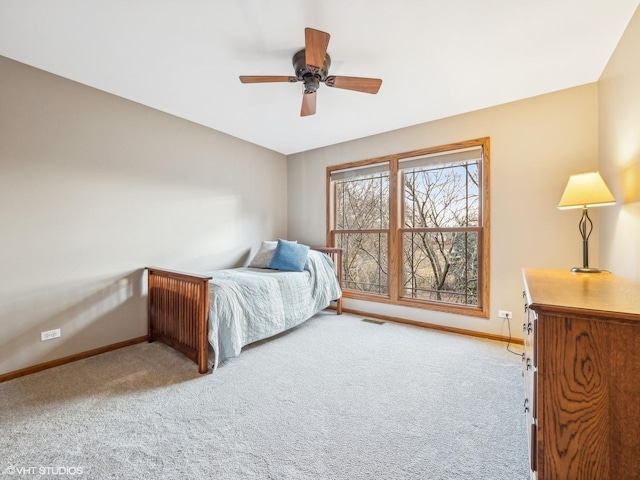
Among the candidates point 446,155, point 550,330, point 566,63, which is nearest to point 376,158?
point 446,155

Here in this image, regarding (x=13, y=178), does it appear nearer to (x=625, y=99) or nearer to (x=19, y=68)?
(x=19, y=68)

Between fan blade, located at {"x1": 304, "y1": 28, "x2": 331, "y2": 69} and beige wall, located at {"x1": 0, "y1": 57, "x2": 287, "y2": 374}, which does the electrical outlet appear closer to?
beige wall, located at {"x1": 0, "y1": 57, "x2": 287, "y2": 374}

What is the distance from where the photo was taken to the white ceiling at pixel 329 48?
1718mm

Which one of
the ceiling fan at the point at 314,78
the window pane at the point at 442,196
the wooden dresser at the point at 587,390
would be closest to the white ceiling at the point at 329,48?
the ceiling fan at the point at 314,78

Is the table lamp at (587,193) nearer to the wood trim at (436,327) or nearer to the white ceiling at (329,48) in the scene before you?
the white ceiling at (329,48)

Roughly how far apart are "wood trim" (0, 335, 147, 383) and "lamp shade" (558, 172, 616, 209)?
3951 millimetres

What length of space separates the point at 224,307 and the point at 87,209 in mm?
1583

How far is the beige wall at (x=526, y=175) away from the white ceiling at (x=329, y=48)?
0.20 metres

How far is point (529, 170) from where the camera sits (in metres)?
2.80

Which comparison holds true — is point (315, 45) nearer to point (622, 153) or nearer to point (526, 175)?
point (622, 153)

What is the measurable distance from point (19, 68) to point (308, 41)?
2363 millimetres

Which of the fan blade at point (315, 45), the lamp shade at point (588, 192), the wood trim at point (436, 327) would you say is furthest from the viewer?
Answer: the wood trim at point (436, 327)

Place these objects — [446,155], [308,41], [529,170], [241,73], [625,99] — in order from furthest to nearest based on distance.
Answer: [446,155], [529,170], [241,73], [625,99], [308,41]

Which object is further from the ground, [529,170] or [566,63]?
[566,63]
